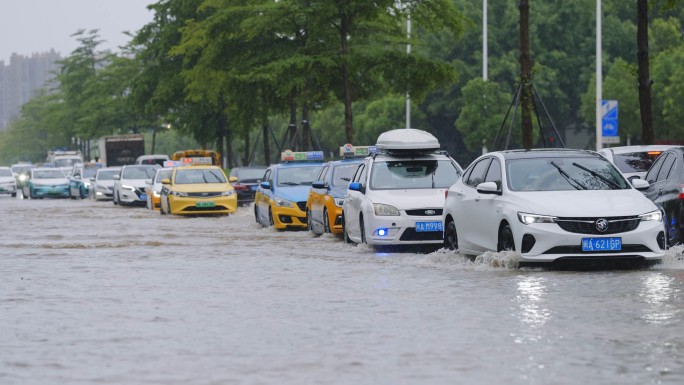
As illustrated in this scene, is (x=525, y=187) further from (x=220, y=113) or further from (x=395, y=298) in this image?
(x=220, y=113)

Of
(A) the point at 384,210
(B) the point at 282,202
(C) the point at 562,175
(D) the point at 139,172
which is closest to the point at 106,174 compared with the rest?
(D) the point at 139,172

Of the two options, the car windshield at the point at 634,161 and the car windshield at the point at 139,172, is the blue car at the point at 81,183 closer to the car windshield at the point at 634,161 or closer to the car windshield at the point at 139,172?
the car windshield at the point at 139,172

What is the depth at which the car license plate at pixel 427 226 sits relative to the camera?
20.9 metres

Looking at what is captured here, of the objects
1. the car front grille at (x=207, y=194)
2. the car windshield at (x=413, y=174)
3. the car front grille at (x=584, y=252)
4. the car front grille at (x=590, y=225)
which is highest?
the car windshield at (x=413, y=174)

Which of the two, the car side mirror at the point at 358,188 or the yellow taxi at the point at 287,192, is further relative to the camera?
the yellow taxi at the point at 287,192

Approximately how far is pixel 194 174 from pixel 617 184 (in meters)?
24.0

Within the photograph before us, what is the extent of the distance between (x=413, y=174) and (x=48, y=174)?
50945 millimetres

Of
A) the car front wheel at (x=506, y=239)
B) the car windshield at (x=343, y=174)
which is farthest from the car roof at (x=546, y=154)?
the car windshield at (x=343, y=174)

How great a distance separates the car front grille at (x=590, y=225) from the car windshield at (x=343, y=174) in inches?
407

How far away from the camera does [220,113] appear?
2576 inches

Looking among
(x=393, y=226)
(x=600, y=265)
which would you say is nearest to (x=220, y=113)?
(x=393, y=226)

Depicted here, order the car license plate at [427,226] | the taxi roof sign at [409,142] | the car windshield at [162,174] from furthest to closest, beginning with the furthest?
1. the car windshield at [162,174]
2. the taxi roof sign at [409,142]
3. the car license plate at [427,226]

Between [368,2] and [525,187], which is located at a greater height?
[368,2]

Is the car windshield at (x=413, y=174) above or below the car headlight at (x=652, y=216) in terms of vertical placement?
above
